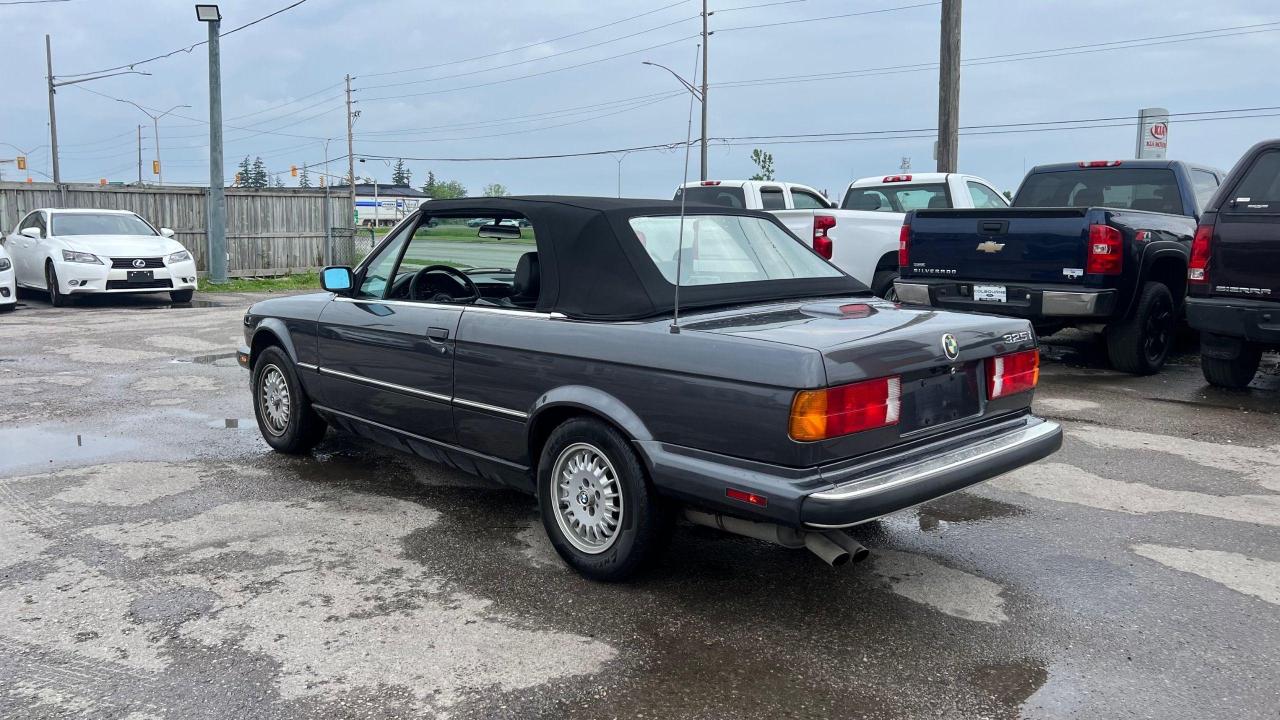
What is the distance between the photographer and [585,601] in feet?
13.0

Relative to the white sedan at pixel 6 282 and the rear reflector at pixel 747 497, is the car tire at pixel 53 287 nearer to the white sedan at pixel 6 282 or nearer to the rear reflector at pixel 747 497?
the white sedan at pixel 6 282

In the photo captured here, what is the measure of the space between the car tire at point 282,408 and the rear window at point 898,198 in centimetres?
788

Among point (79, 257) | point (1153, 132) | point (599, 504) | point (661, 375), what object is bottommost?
point (599, 504)

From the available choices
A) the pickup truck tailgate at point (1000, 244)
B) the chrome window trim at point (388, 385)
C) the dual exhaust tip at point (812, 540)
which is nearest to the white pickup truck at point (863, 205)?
the pickup truck tailgate at point (1000, 244)

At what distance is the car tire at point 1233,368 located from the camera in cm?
838

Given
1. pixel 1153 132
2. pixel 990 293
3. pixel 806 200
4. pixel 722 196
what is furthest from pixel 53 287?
pixel 1153 132

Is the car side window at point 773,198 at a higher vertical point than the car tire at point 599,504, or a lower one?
higher

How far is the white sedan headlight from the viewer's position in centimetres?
1541

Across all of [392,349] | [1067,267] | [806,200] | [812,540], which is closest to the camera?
[812,540]

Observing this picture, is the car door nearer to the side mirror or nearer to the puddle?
the side mirror

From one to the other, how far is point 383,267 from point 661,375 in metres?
2.34

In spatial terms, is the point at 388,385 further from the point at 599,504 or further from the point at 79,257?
the point at 79,257

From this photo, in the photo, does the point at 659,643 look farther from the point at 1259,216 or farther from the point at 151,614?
the point at 1259,216

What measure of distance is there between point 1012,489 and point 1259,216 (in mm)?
3472
